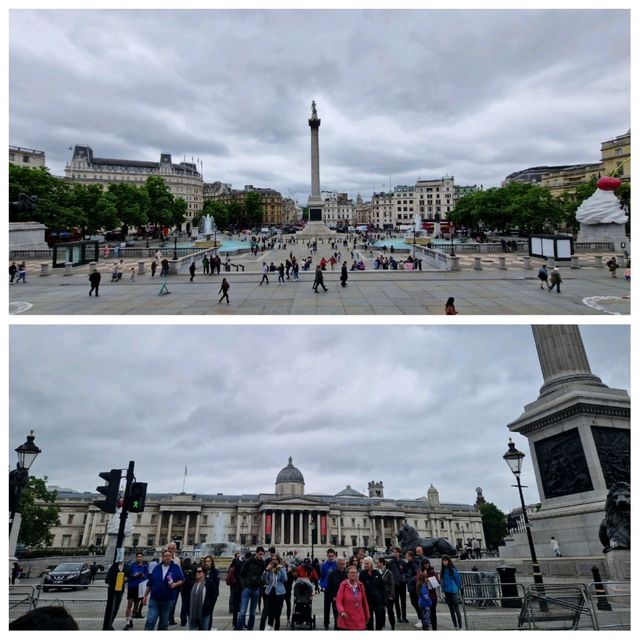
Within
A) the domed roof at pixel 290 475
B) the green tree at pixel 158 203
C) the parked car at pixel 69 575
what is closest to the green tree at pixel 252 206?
the green tree at pixel 158 203

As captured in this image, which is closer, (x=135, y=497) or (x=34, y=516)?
(x=135, y=497)

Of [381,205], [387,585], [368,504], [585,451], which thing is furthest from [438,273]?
[381,205]

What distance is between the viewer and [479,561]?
49.4ft

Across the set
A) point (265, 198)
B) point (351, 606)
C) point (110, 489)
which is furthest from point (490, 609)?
point (265, 198)

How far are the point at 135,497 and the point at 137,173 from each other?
504 feet

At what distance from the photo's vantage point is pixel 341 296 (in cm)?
2125

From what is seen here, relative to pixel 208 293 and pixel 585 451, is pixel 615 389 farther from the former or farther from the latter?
pixel 208 293

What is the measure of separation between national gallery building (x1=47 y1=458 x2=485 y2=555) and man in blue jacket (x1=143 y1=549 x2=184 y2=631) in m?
76.7

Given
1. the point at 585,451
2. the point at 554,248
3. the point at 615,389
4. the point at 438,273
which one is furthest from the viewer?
the point at 554,248

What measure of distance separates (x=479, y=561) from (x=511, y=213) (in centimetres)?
5400

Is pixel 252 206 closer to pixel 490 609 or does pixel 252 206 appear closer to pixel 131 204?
pixel 131 204

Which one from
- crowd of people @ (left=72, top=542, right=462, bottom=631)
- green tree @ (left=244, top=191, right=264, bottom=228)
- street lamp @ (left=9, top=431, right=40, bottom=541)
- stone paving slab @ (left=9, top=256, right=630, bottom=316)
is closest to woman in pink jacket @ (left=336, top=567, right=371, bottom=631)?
crowd of people @ (left=72, top=542, right=462, bottom=631)

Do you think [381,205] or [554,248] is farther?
[381,205]

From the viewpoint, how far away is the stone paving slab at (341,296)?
59.9 feet
